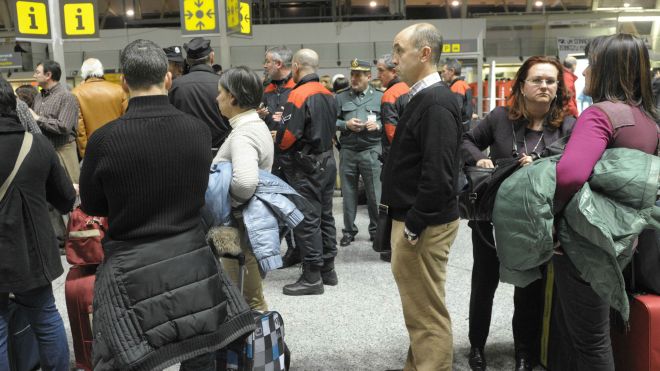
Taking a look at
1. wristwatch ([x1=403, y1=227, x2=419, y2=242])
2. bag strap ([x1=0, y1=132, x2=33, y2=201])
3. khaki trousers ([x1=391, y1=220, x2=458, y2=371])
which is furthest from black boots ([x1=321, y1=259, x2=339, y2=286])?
bag strap ([x1=0, y1=132, x2=33, y2=201])

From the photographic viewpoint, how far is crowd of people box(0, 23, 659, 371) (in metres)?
1.81

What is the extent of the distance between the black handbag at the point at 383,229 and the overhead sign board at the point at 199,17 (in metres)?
5.00

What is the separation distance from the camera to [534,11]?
709 inches

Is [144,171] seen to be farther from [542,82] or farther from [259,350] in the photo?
[542,82]

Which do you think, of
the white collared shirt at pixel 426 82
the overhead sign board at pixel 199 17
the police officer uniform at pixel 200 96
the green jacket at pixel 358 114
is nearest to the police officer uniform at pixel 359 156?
the green jacket at pixel 358 114

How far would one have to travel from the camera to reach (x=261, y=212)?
2.46 m

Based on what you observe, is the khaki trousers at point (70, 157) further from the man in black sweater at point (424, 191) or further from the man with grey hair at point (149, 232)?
the man in black sweater at point (424, 191)

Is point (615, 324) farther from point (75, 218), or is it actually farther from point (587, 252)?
point (75, 218)

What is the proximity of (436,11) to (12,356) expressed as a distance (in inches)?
664

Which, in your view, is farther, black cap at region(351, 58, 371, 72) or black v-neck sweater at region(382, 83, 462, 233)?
black cap at region(351, 58, 371, 72)

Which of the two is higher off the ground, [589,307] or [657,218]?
[657,218]

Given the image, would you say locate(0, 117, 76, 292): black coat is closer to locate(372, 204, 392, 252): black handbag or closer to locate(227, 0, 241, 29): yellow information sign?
locate(372, 204, 392, 252): black handbag

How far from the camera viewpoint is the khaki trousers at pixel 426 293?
2.43m

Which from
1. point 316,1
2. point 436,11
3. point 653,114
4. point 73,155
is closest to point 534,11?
point 436,11
